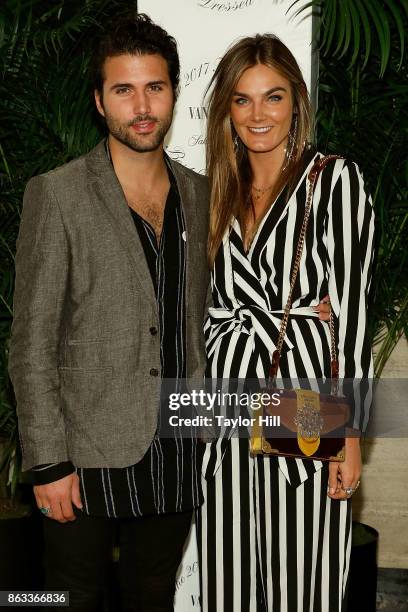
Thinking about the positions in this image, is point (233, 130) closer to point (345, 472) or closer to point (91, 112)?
point (91, 112)

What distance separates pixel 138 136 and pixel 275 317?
2.07 feet

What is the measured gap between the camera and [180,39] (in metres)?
2.92

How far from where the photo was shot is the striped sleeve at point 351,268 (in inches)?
90.7

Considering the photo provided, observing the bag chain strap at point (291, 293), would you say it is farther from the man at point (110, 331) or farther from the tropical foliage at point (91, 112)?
the tropical foliage at point (91, 112)

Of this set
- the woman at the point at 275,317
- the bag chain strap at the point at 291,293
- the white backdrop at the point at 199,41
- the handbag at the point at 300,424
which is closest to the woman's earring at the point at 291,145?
the woman at the point at 275,317

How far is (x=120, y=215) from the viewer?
2.31 m

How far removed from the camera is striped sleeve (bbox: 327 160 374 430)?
2.30 m

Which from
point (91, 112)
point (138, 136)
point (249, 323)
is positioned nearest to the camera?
point (138, 136)

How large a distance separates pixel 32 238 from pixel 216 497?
0.92 m

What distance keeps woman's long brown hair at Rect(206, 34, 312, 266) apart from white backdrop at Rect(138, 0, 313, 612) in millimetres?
320

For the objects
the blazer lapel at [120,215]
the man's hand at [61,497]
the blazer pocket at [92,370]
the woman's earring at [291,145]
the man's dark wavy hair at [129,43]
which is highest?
the man's dark wavy hair at [129,43]

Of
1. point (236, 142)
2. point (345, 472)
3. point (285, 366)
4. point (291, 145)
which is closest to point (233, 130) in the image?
point (236, 142)

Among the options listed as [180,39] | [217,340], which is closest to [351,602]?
[217,340]

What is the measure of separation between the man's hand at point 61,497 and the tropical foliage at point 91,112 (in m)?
0.89
